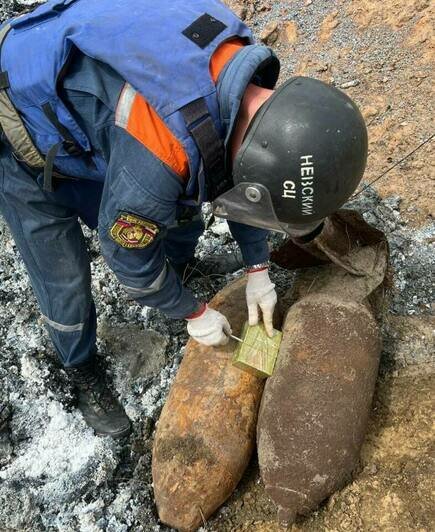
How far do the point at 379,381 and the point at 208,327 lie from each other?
948 mm

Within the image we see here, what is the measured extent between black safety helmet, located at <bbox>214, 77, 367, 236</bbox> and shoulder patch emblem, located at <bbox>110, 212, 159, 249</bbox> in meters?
0.30

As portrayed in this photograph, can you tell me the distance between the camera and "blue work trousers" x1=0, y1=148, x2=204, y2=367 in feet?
8.12

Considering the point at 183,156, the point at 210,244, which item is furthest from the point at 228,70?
the point at 210,244

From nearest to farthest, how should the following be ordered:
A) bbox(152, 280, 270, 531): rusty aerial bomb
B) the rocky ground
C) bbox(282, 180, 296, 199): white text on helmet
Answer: bbox(282, 180, 296, 199): white text on helmet
bbox(152, 280, 270, 531): rusty aerial bomb
the rocky ground

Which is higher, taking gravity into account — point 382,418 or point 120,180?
point 120,180

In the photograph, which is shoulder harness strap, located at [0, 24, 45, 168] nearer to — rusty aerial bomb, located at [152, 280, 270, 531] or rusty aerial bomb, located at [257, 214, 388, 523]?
rusty aerial bomb, located at [152, 280, 270, 531]

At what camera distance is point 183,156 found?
1884mm

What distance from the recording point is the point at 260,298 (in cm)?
272

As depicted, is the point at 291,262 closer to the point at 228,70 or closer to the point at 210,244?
the point at 210,244

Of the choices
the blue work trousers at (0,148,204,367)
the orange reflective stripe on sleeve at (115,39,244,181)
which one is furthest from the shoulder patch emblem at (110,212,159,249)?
the blue work trousers at (0,148,204,367)

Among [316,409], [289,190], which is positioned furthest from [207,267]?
[289,190]

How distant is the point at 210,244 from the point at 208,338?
1406mm

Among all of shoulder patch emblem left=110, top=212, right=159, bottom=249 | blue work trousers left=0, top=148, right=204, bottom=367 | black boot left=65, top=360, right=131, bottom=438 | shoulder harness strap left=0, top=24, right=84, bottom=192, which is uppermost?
shoulder harness strap left=0, top=24, right=84, bottom=192

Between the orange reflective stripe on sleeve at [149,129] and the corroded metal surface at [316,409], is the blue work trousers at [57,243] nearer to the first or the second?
the orange reflective stripe on sleeve at [149,129]
